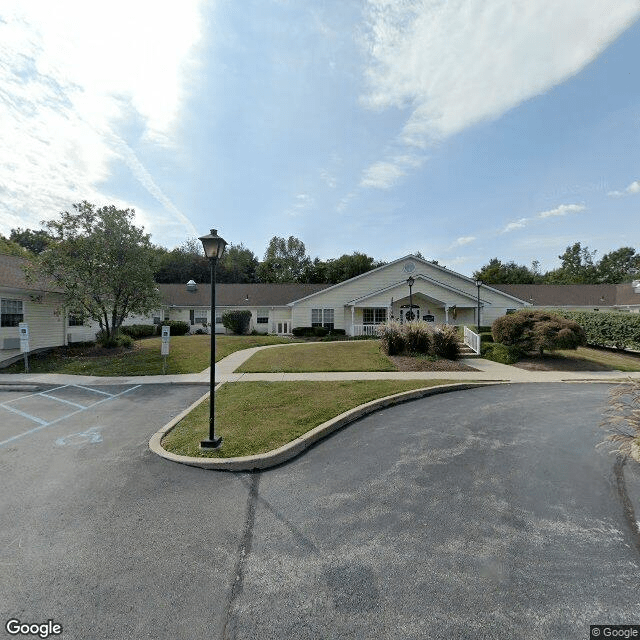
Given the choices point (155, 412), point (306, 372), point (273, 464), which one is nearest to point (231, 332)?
point (306, 372)

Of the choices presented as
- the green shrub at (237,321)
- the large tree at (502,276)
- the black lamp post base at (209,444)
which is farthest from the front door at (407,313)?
the large tree at (502,276)

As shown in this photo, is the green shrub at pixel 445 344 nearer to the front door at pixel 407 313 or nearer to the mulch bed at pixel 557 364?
the mulch bed at pixel 557 364

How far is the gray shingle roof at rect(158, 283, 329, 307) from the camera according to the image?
101 feet

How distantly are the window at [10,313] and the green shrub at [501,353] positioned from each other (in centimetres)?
2319

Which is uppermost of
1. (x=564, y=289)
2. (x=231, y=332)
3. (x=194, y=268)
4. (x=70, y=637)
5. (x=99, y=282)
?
(x=194, y=268)

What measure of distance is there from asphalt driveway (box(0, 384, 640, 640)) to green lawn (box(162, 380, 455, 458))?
1.87ft

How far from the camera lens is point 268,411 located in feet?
24.6

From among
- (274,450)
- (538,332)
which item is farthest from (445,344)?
(274,450)

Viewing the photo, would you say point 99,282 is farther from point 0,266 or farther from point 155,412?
point 155,412

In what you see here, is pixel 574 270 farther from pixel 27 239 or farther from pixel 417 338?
pixel 27 239

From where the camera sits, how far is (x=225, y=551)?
10.6ft

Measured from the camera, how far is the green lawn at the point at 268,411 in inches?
223

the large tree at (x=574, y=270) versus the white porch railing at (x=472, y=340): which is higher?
the large tree at (x=574, y=270)

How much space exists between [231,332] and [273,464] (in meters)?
24.2
